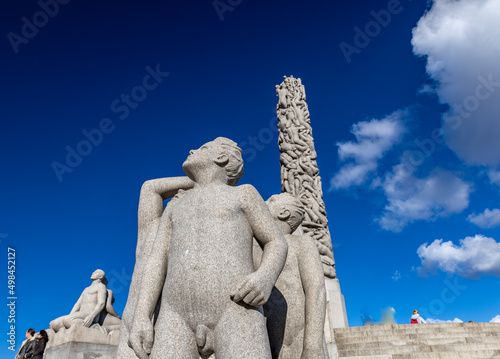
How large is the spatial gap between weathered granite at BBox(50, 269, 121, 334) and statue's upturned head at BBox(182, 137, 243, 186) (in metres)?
4.78

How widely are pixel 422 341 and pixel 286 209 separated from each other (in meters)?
5.55

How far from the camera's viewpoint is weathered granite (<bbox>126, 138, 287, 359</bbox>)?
2182 millimetres

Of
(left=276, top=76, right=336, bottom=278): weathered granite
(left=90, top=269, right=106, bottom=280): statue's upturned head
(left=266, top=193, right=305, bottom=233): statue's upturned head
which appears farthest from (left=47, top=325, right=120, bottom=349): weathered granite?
(left=276, top=76, right=336, bottom=278): weathered granite

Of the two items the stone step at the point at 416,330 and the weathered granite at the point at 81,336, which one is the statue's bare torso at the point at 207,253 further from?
the stone step at the point at 416,330

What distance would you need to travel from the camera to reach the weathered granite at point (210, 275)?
2182 mm

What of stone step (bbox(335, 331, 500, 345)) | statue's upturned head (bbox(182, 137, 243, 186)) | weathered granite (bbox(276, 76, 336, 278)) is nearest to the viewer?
statue's upturned head (bbox(182, 137, 243, 186))

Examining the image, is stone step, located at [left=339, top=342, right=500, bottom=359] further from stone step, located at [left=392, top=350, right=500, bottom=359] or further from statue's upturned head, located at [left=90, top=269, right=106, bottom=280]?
statue's upturned head, located at [left=90, top=269, right=106, bottom=280]

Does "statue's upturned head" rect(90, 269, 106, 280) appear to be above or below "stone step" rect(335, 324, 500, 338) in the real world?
above

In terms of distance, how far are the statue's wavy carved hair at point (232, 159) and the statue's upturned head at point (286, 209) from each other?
43cm

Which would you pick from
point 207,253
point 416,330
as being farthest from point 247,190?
point 416,330

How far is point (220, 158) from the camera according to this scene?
2.76 m

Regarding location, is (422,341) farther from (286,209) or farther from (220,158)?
(220,158)

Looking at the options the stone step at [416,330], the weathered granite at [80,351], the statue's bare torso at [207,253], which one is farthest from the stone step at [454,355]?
the statue's bare torso at [207,253]

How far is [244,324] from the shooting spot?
2.18 metres
